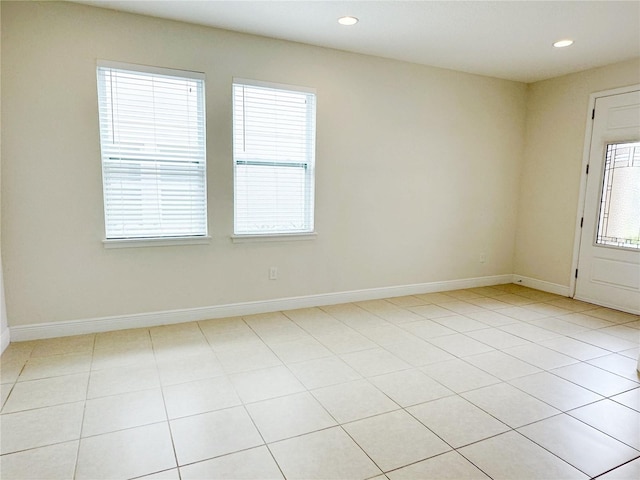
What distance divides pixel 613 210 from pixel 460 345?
2.62 metres

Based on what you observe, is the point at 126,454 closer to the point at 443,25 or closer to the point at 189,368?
the point at 189,368

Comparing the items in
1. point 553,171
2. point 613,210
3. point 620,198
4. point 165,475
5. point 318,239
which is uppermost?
point 553,171

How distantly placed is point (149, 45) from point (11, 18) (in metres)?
0.92

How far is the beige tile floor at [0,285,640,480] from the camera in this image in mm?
1822

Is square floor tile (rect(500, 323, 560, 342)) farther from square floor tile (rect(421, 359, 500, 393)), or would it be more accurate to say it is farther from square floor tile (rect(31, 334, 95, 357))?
square floor tile (rect(31, 334, 95, 357))

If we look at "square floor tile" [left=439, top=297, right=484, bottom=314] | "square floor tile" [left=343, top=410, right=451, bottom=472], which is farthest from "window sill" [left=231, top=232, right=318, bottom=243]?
"square floor tile" [left=343, top=410, right=451, bottom=472]

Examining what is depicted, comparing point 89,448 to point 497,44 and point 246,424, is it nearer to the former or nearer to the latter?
point 246,424

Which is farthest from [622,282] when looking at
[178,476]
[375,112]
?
[178,476]

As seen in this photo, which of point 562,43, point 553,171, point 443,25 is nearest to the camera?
point 443,25

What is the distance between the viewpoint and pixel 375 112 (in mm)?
4273

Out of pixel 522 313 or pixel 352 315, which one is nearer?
pixel 352 315

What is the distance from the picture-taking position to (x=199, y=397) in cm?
237

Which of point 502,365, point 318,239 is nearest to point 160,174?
point 318,239

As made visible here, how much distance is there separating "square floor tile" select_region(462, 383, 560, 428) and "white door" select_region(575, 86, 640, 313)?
8.89 feet
